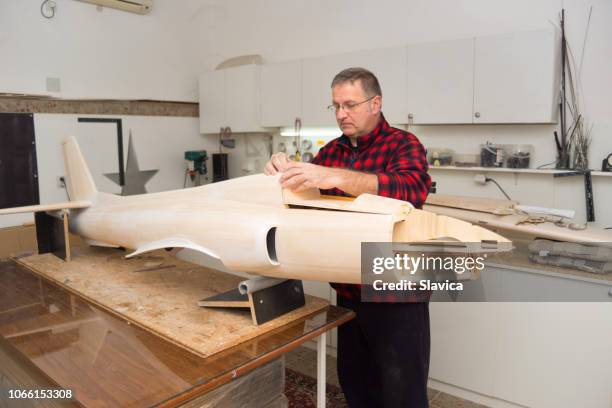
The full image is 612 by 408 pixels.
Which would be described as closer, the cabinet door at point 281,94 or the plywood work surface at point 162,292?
the plywood work surface at point 162,292

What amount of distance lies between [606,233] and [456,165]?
3.87 feet

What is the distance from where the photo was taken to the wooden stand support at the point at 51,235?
8.23ft

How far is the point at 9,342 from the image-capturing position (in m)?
1.62

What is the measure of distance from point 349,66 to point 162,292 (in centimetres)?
253

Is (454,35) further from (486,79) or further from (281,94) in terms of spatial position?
(281,94)

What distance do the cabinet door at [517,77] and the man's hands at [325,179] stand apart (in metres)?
1.79

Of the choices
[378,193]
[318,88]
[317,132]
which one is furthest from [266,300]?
[317,132]

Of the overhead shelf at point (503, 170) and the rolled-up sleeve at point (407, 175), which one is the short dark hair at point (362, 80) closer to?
the rolled-up sleeve at point (407, 175)

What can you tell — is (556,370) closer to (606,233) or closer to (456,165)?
(606,233)

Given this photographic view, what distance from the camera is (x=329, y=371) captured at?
3.25 meters

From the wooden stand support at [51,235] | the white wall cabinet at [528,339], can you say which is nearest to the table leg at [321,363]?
the white wall cabinet at [528,339]

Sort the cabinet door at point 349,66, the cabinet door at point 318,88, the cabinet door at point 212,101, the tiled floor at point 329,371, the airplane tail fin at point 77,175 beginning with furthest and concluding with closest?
the cabinet door at point 212,101 < the cabinet door at point 318,88 < the cabinet door at point 349,66 < the tiled floor at point 329,371 < the airplane tail fin at point 77,175

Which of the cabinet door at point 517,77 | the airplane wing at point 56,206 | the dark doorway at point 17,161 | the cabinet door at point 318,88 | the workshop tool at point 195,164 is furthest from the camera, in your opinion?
the workshop tool at point 195,164

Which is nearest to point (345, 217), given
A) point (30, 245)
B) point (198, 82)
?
point (30, 245)
